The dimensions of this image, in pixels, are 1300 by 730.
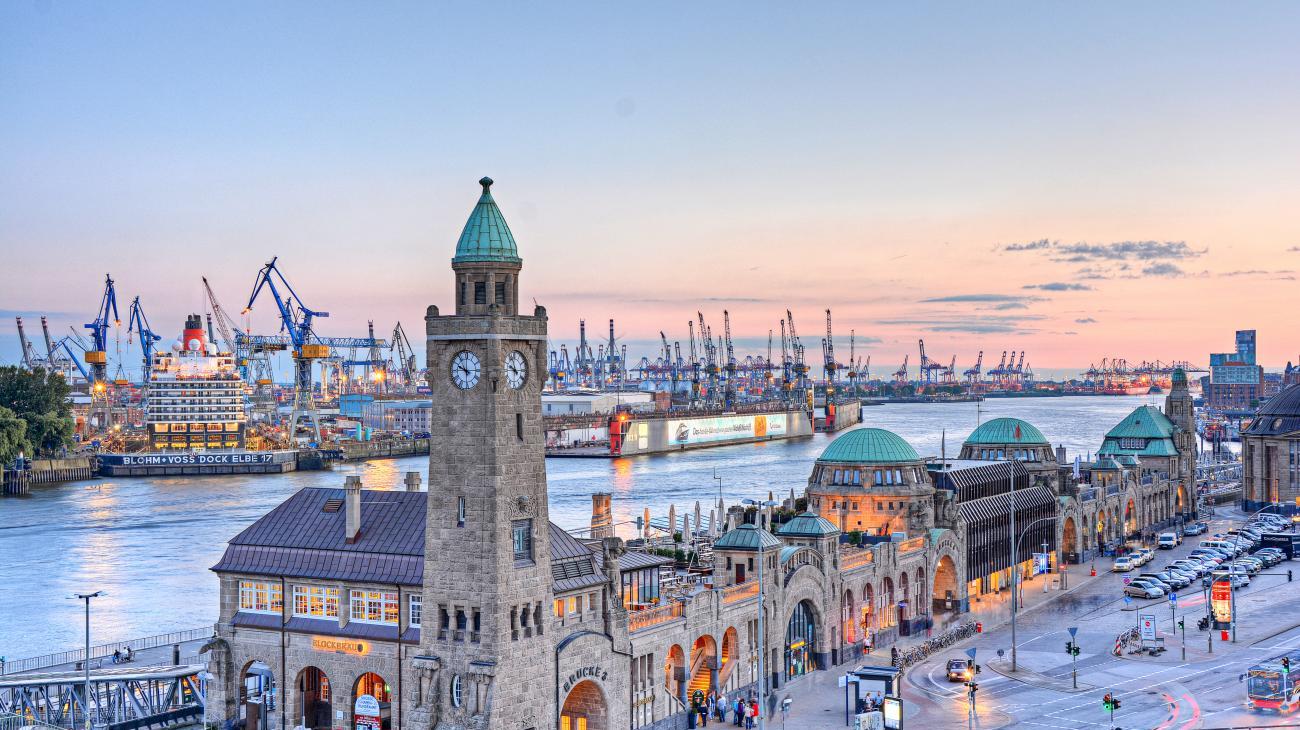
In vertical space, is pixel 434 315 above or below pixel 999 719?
above

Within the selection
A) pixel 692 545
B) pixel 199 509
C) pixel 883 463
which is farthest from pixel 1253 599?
pixel 199 509

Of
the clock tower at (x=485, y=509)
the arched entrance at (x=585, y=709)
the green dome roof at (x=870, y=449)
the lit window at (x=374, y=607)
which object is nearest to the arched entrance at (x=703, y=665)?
the arched entrance at (x=585, y=709)

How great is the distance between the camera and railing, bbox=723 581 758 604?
202 ft

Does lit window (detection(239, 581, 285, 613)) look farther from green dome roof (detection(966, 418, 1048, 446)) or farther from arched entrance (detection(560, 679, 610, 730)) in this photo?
green dome roof (detection(966, 418, 1048, 446))

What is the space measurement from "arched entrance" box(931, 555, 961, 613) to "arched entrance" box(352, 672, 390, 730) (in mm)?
44351

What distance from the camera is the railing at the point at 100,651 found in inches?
2687

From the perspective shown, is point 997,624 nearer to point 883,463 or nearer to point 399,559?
point 883,463

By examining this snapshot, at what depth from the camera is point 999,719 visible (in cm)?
5903

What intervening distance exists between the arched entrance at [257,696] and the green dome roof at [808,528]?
91.7 feet

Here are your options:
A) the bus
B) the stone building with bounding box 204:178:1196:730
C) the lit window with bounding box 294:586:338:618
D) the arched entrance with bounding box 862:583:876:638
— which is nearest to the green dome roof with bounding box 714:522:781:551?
the stone building with bounding box 204:178:1196:730

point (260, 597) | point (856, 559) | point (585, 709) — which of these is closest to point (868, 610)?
point (856, 559)

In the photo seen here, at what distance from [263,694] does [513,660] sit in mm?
13535

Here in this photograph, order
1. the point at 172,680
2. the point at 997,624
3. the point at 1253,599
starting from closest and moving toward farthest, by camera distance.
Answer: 1. the point at 172,680
2. the point at 997,624
3. the point at 1253,599

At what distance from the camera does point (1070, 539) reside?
371 ft
